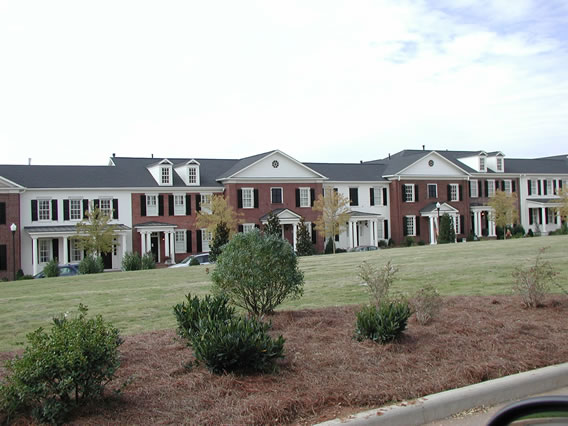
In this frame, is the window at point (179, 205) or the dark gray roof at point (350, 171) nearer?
the window at point (179, 205)

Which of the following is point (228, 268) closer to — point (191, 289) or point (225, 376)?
point (225, 376)

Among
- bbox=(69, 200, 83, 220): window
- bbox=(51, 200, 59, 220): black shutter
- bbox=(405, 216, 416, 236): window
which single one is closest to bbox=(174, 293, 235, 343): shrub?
bbox=(51, 200, 59, 220): black shutter

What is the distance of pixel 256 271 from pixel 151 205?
125 ft

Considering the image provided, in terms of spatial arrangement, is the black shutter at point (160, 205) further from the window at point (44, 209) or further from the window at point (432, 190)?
the window at point (432, 190)

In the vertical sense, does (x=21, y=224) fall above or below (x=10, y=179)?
below

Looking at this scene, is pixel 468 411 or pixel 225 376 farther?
pixel 225 376

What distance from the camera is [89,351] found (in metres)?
5.34

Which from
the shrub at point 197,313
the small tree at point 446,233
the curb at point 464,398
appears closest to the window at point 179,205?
the small tree at point 446,233

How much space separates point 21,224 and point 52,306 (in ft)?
101

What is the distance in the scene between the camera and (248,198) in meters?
47.5

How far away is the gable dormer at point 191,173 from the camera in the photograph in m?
46.4

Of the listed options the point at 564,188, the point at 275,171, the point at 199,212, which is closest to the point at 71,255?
the point at 199,212

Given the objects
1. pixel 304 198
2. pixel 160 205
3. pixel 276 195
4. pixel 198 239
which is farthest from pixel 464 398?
pixel 304 198

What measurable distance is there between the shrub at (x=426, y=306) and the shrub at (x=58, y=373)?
190 inches
